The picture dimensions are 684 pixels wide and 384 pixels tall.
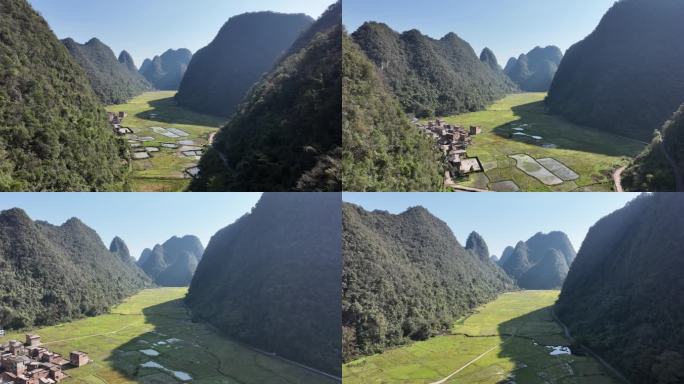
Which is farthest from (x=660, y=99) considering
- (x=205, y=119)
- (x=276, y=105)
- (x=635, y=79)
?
(x=205, y=119)

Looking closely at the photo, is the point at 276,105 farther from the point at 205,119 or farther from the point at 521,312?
the point at 521,312

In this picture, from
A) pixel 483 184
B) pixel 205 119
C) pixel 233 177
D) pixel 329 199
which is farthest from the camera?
pixel 205 119

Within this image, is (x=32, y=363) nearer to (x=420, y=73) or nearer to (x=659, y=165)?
(x=659, y=165)

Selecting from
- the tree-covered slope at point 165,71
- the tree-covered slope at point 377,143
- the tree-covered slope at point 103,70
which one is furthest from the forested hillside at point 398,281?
the tree-covered slope at point 165,71

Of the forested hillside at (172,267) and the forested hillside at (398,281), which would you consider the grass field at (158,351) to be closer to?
the forested hillside at (398,281)

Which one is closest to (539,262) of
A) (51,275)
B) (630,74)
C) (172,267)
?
(630,74)

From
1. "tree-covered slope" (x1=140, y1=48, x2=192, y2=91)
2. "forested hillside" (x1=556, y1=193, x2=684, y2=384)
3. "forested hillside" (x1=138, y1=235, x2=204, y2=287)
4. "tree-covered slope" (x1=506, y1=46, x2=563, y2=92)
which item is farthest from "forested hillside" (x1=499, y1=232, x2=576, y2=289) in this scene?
Answer: "tree-covered slope" (x1=140, y1=48, x2=192, y2=91)
